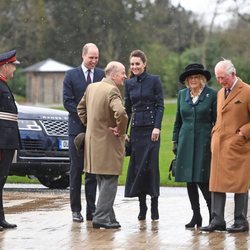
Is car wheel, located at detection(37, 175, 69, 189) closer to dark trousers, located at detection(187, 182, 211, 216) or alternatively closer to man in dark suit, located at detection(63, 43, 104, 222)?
man in dark suit, located at detection(63, 43, 104, 222)

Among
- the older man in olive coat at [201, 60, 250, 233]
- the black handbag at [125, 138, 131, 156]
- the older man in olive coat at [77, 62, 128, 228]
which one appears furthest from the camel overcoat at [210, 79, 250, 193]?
the black handbag at [125, 138, 131, 156]

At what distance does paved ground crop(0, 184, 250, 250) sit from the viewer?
10.6m

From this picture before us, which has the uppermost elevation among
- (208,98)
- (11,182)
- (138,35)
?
(138,35)

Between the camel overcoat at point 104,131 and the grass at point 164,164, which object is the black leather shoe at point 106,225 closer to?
the camel overcoat at point 104,131

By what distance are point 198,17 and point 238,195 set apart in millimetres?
69559

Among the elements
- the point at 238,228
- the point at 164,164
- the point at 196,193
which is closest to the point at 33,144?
the point at 196,193

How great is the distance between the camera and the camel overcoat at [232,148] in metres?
11.4

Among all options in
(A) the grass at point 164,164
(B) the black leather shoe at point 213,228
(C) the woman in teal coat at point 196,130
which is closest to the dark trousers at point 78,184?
(C) the woman in teal coat at point 196,130

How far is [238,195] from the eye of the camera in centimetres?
1169

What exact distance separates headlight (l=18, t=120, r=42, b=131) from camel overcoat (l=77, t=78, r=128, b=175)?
4.71 metres

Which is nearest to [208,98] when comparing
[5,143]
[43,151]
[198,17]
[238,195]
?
[238,195]

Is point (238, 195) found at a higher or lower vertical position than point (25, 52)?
lower

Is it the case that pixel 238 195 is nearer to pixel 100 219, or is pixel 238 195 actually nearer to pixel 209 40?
pixel 100 219

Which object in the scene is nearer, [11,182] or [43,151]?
[43,151]
